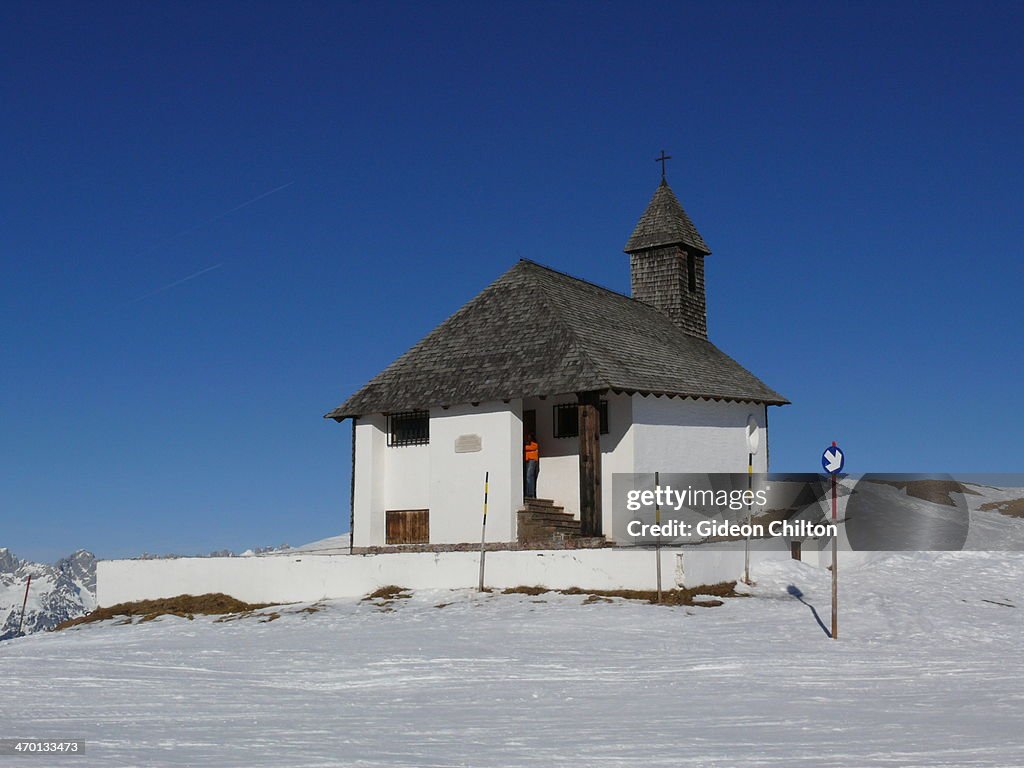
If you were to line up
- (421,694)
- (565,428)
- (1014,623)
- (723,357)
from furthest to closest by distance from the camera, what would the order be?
(723,357)
(565,428)
(1014,623)
(421,694)

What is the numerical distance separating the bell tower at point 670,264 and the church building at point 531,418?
464 cm

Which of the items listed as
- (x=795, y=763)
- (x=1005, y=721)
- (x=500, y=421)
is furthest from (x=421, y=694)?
(x=500, y=421)

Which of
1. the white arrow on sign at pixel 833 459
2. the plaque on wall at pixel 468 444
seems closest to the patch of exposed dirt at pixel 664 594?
the white arrow on sign at pixel 833 459

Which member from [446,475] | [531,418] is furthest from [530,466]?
[446,475]

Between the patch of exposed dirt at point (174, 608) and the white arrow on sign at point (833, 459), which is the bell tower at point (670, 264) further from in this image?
the white arrow on sign at point (833, 459)

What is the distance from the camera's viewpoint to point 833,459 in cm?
1612

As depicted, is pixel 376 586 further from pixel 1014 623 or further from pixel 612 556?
pixel 1014 623

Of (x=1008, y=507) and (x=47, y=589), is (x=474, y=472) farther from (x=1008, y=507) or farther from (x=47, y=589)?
(x=47, y=589)

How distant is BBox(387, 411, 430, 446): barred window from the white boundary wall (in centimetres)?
496

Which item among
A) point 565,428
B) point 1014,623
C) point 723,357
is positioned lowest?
point 1014,623

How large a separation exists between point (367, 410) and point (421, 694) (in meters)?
16.6

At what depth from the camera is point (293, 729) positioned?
30.2 feet

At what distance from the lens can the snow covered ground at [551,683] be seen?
8297mm

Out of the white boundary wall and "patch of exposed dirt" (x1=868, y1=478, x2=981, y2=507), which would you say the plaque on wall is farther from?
"patch of exposed dirt" (x1=868, y1=478, x2=981, y2=507)
